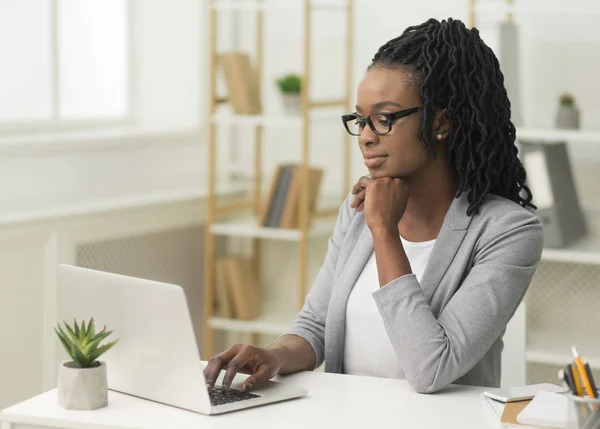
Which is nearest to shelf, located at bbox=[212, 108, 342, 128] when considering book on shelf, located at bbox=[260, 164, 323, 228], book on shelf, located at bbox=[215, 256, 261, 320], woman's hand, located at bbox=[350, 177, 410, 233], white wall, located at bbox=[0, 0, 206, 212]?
book on shelf, located at bbox=[260, 164, 323, 228]

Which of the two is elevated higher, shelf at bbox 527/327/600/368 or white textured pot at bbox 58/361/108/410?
white textured pot at bbox 58/361/108/410

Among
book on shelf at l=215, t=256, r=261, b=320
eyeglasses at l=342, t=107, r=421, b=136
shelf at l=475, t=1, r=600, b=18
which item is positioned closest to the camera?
eyeglasses at l=342, t=107, r=421, b=136

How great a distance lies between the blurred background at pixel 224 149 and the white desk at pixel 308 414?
153 cm

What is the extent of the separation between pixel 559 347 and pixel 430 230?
1559mm

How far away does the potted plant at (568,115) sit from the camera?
10.8ft

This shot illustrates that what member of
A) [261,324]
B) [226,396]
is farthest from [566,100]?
[226,396]

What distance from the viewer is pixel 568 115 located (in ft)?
10.8

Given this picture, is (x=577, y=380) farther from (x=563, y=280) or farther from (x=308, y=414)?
(x=563, y=280)

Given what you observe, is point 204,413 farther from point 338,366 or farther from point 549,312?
point 549,312

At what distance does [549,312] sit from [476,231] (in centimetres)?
189

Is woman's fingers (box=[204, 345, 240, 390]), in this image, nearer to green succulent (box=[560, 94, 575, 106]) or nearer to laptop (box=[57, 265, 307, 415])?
laptop (box=[57, 265, 307, 415])

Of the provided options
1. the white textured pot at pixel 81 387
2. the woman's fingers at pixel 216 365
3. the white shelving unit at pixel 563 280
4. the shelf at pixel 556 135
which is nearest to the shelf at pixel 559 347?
the white shelving unit at pixel 563 280

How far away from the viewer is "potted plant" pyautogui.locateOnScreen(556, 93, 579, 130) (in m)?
3.30

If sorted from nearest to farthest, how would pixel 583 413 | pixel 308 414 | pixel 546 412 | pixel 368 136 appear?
pixel 583 413 → pixel 546 412 → pixel 308 414 → pixel 368 136
